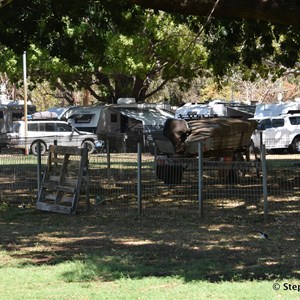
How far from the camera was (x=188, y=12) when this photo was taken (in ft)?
35.2

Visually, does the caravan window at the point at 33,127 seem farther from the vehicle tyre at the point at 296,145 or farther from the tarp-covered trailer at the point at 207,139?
the tarp-covered trailer at the point at 207,139

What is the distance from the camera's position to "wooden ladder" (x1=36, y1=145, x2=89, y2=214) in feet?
46.2

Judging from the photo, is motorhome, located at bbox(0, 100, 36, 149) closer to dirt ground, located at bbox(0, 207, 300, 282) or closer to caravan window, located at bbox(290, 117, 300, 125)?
caravan window, located at bbox(290, 117, 300, 125)

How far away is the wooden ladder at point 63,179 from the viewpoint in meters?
14.1

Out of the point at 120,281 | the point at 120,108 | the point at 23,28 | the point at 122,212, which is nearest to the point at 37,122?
the point at 120,108

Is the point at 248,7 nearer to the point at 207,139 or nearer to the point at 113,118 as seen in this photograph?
the point at 207,139

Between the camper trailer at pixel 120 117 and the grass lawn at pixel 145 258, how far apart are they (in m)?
22.0

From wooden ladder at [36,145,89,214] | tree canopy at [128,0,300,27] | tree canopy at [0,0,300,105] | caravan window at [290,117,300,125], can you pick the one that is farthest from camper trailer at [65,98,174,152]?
tree canopy at [128,0,300,27]

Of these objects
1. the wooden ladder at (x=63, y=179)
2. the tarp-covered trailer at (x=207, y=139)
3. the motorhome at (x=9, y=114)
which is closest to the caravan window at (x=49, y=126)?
the motorhome at (x=9, y=114)

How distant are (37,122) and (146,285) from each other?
3033cm

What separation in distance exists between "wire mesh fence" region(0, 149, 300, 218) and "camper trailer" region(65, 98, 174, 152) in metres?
19.6

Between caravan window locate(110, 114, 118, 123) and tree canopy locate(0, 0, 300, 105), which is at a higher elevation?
tree canopy locate(0, 0, 300, 105)

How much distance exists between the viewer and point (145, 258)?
30.1 feet

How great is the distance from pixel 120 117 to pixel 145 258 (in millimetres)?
29382
